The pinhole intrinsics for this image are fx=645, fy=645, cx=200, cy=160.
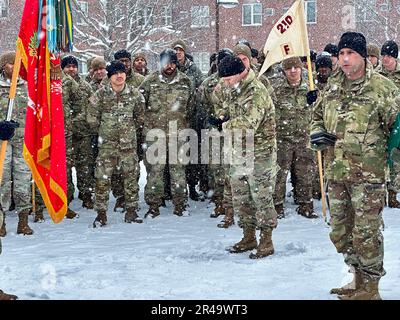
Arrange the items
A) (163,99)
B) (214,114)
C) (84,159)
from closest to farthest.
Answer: (214,114) < (163,99) < (84,159)

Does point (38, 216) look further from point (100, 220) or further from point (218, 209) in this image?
point (218, 209)

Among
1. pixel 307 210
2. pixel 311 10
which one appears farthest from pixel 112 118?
pixel 311 10

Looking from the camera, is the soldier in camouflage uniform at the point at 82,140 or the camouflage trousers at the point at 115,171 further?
the soldier in camouflage uniform at the point at 82,140

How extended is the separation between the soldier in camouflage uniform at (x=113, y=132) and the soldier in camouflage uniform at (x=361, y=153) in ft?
13.1

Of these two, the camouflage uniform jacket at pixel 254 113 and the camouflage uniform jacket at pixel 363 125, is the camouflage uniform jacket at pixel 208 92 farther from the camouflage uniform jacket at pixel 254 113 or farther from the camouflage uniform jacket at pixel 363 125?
the camouflage uniform jacket at pixel 363 125

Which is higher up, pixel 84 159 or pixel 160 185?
pixel 84 159

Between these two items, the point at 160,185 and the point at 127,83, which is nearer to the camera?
the point at 160,185

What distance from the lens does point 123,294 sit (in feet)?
17.9

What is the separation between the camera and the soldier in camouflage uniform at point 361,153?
5.02 m

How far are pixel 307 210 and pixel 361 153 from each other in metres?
4.01

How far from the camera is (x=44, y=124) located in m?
7.62

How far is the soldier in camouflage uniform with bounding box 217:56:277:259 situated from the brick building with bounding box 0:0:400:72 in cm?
2266

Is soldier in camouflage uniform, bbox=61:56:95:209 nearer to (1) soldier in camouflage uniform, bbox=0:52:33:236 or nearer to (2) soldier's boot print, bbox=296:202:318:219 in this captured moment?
(1) soldier in camouflage uniform, bbox=0:52:33:236

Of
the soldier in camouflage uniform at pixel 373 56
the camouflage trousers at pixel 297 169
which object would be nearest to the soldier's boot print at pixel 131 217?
the camouflage trousers at pixel 297 169
